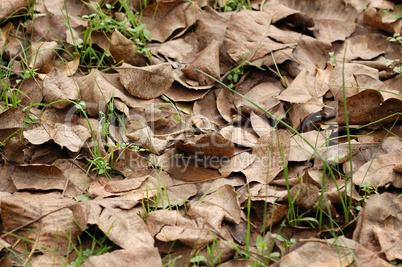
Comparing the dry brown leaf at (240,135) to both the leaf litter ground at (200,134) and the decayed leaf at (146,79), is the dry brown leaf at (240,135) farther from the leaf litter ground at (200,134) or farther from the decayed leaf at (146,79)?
the decayed leaf at (146,79)

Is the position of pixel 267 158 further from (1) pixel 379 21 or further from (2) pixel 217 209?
(1) pixel 379 21

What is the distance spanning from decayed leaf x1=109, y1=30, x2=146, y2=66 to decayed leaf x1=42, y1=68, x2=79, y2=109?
33cm

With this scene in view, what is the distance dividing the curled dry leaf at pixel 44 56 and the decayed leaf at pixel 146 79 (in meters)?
0.49

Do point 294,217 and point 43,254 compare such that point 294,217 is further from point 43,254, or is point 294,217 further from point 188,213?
point 43,254

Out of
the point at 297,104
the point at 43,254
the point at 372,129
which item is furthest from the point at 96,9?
the point at 372,129

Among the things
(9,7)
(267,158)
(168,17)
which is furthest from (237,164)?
(9,7)

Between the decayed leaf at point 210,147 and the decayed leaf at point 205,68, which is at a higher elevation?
the decayed leaf at point 205,68

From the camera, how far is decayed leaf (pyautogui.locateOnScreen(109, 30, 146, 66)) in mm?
2643

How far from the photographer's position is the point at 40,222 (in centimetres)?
187

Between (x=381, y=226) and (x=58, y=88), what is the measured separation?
1873 millimetres

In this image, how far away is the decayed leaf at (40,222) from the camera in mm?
1829

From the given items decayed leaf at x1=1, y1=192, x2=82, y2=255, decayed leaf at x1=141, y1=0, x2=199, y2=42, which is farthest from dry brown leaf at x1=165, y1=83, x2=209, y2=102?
decayed leaf at x1=1, y1=192, x2=82, y2=255

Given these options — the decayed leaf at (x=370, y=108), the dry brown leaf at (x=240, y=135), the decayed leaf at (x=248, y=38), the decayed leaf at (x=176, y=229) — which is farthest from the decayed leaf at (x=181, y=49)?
the decayed leaf at (x=176, y=229)

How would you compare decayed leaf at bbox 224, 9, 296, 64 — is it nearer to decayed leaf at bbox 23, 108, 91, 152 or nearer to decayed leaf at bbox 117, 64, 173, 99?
decayed leaf at bbox 117, 64, 173, 99
